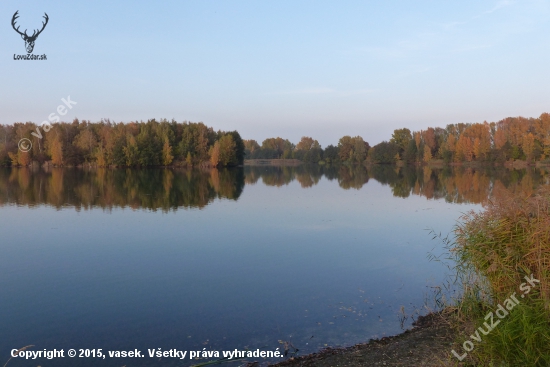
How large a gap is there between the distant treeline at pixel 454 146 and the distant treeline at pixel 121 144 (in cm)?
4003

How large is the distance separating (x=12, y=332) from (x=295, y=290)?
14.9 ft

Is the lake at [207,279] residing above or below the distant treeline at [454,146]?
below

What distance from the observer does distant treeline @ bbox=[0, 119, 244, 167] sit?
66.2 metres

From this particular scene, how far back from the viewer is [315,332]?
19.8 ft

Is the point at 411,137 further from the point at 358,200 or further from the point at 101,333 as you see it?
A: the point at 101,333

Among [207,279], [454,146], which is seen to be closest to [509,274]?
[207,279]

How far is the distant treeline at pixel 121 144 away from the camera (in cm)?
6625

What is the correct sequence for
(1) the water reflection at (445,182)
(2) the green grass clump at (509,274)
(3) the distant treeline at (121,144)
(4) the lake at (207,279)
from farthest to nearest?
1. (3) the distant treeline at (121,144)
2. (1) the water reflection at (445,182)
3. (4) the lake at (207,279)
4. (2) the green grass clump at (509,274)

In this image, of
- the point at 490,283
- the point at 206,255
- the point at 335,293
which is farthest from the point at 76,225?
the point at 490,283

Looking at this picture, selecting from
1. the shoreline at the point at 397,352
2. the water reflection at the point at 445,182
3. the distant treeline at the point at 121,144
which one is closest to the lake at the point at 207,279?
the shoreline at the point at 397,352

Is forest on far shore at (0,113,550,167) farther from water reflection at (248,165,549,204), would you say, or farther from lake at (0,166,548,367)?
lake at (0,166,548,367)

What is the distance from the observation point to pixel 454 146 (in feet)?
279

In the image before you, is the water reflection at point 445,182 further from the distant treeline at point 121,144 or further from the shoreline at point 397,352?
the distant treeline at point 121,144

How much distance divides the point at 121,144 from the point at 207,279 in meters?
63.8
